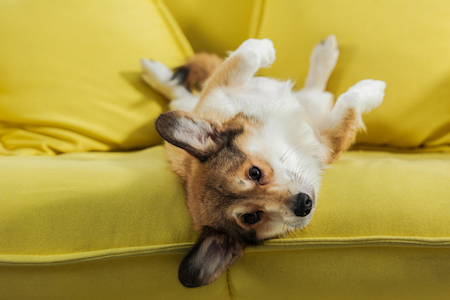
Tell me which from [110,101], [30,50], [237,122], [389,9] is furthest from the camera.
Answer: [110,101]

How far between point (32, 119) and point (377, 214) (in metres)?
2.04

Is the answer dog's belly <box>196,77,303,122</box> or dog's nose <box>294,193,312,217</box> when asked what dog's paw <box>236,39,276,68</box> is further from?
dog's nose <box>294,193,312,217</box>

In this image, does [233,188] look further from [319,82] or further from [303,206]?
[319,82]

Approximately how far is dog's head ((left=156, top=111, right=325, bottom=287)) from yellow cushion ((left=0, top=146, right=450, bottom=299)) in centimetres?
7

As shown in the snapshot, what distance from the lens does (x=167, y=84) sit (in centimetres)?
196

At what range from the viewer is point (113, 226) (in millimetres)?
1142

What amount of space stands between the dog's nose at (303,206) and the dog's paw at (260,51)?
0.85 m

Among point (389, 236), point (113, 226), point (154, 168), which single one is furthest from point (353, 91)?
point (113, 226)

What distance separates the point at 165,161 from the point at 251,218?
2.18ft

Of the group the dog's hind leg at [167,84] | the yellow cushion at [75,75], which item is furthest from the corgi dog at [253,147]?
the yellow cushion at [75,75]

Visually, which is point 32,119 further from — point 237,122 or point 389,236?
point 389,236

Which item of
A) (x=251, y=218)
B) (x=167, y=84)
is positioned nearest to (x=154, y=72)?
(x=167, y=84)

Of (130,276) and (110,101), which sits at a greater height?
(110,101)

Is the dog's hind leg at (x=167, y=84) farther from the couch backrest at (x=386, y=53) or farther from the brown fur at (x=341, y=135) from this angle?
the brown fur at (x=341, y=135)
